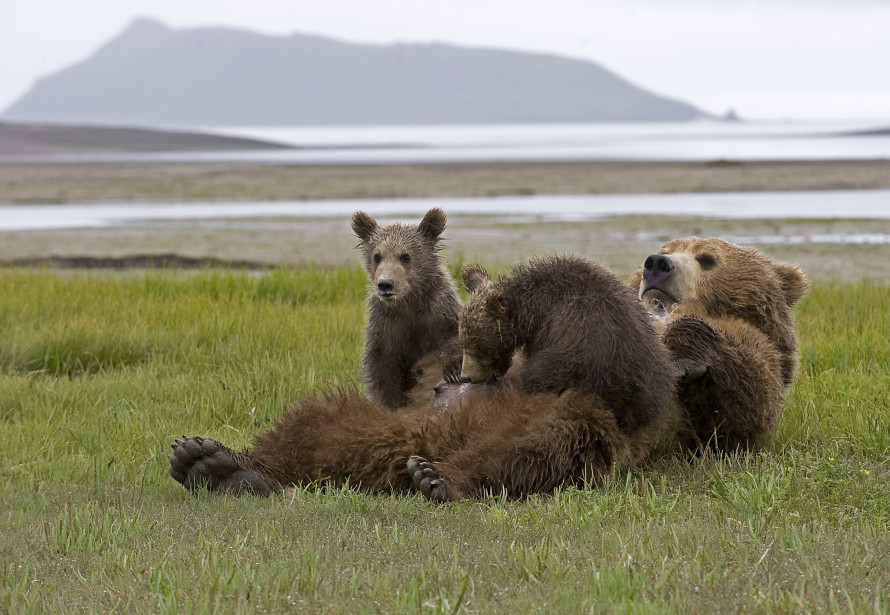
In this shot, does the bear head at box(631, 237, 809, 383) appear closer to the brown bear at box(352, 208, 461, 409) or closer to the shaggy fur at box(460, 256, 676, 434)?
the shaggy fur at box(460, 256, 676, 434)

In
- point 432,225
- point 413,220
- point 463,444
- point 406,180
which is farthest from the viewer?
point 406,180

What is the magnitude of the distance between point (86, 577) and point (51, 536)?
50 centimetres

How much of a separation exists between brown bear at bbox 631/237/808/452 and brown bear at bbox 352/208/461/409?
3.35 feet

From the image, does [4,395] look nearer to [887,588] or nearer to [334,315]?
[334,315]

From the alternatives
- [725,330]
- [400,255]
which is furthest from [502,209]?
[725,330]

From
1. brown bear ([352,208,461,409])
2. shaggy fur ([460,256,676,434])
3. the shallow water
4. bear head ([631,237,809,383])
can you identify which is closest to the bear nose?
bear head ([631,237,809,383])

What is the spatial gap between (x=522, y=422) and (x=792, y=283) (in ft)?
6.41

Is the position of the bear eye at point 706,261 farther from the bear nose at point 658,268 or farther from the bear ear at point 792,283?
the bear ear at point 792,283

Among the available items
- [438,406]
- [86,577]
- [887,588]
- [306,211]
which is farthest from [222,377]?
[306,211]

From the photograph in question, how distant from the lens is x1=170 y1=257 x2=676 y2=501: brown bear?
13.8 ft

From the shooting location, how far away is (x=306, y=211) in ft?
90.6

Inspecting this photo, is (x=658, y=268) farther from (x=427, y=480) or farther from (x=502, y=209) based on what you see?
(x=502, y=209)

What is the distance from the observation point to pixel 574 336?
4266mm

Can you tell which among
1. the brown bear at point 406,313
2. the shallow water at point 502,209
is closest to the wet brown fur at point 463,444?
the brown bear at point 406,313
